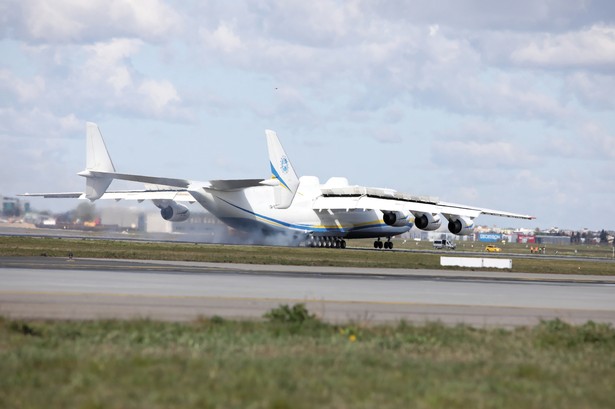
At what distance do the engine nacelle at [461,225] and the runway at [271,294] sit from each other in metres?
36.2

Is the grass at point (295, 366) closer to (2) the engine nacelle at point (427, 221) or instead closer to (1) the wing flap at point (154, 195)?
(2) the engine nacelle at point (427, 221)

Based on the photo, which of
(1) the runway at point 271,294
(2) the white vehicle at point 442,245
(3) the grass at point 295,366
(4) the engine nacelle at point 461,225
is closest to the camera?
(3) the grass at point 295,366

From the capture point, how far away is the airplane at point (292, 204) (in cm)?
7388

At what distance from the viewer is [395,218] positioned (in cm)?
8569

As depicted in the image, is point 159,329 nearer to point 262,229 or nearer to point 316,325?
point 316,325

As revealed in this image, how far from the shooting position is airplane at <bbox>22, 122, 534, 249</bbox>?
7388 cm

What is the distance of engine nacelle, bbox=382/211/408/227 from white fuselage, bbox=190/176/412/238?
1.38 ft

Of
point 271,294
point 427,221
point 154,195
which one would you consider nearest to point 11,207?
point 154,195

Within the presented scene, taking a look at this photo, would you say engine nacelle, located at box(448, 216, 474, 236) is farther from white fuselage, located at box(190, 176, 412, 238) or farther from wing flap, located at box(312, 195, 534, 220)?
white fuselage, located at box(190, 176, 412, 238)

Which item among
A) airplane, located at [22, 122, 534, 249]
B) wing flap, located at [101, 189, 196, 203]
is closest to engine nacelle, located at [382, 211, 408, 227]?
airplane, located at [22, 122, 534, 249]

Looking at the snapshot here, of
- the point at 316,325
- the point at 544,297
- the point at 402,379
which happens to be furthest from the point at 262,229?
the point at 402,379

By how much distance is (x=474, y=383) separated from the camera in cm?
1259

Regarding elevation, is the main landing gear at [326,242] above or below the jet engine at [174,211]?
below

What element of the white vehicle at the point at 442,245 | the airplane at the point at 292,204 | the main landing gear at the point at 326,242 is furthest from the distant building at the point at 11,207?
the white vehicle at the point at 442,245
